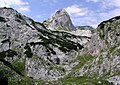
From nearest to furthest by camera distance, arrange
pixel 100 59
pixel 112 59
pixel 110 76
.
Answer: pixel 110 76
pixel 112 59
pixel 100 59

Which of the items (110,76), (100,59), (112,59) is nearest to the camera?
(110,76)

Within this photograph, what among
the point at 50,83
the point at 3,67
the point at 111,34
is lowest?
the point at 50,83

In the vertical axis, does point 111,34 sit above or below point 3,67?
above

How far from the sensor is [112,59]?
582 ft

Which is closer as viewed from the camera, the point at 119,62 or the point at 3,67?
the point at 119,62

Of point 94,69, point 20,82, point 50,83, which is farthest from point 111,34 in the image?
point 20,82

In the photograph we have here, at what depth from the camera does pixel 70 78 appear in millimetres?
192875

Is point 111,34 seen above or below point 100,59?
above

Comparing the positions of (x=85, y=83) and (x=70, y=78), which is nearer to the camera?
(x=85, y=83)

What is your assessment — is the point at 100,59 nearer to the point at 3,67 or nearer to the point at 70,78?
the point at 70,78

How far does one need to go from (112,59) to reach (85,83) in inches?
1069

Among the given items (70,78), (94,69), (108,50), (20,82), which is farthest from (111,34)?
(20,82)

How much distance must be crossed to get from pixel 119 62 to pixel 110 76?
47.8ft

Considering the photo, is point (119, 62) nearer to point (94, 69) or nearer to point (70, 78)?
point (94, 69)
